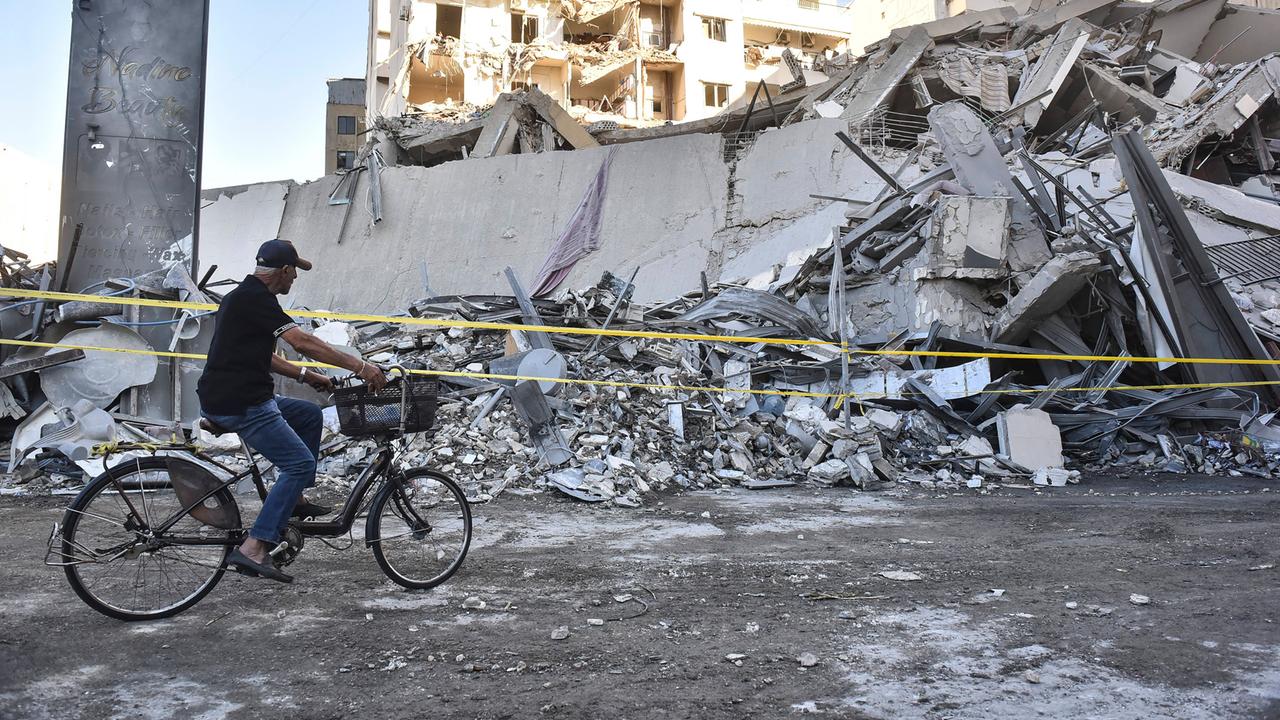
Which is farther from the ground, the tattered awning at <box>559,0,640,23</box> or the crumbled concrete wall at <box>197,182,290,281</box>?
the tattered awning at <box>559,0,640,23</box>

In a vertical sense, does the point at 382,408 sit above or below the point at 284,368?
below

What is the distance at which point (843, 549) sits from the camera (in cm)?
536

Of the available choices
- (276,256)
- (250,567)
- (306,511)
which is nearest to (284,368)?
(276,256)

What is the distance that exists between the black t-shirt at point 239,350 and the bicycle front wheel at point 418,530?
2.93 feet

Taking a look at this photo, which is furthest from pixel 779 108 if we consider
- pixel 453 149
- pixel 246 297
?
pixel 246 297

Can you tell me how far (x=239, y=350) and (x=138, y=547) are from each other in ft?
3.19

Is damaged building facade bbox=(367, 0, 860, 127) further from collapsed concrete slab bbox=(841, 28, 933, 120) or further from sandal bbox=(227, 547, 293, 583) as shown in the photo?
sandal bbox=(227, 547, 293, 583)

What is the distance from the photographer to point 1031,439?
9016mm

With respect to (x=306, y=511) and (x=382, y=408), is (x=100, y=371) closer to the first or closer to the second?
(x=306, y=511)

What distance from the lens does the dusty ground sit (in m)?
2.84

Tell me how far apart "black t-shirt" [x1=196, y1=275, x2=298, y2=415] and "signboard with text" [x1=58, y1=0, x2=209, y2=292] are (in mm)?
6985

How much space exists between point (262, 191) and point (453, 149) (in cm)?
577

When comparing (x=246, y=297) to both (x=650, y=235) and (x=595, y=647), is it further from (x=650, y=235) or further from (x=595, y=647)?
(x=650, y=235)

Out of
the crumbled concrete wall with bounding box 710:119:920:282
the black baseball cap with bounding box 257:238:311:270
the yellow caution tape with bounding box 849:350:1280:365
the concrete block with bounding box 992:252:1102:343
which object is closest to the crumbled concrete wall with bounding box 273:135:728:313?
the crumbled concrete wall with bounding box 710:119:920:282
